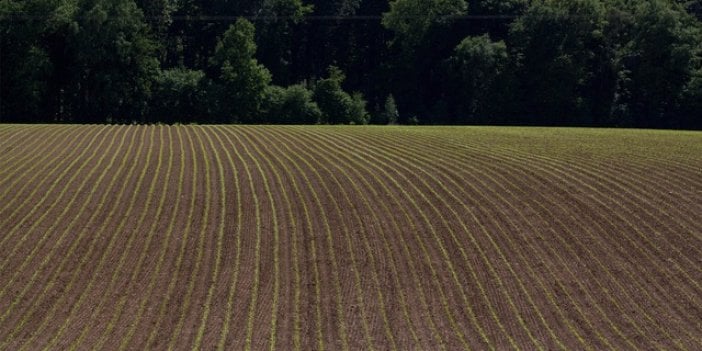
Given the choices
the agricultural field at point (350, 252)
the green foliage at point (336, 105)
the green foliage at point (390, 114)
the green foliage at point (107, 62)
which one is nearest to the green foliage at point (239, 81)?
the green foliage at point (336, 105)

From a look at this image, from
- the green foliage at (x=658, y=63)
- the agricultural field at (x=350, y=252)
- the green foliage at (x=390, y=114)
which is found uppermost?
the green foliage at (x=658, y=63)

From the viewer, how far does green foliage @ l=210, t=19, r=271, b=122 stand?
80375 millimetres

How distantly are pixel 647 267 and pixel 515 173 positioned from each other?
971cm

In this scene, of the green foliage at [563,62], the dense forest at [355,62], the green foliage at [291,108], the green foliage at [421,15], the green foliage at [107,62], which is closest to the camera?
the green foliage at [107,62]

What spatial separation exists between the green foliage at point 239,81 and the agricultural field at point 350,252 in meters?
40.6

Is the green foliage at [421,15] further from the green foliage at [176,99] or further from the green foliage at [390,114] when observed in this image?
the green foliage at [176,99]

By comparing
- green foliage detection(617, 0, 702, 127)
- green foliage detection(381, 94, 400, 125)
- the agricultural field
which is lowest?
green foliage detection(381, 94, 400, 125)

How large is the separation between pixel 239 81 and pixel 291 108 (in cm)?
482

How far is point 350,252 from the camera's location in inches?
1037

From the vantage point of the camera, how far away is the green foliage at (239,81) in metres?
80.4

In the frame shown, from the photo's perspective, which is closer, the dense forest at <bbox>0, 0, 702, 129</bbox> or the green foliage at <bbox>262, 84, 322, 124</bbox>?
the dense forest at <bbox>0, 0, 702, 129</bbox>

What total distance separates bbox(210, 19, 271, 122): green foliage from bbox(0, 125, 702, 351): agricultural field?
1597 inches

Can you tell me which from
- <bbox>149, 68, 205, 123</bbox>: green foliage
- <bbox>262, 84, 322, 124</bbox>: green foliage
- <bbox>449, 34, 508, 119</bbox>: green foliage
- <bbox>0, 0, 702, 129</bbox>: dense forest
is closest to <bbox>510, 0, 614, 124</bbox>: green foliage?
<bbox>0, 0, 702, 129</bbox>: dense forest

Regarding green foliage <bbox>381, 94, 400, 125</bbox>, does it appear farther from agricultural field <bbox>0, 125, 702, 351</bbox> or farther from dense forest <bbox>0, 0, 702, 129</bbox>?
agricultural field <bbox>0, 125, 702, 351</bbox>
